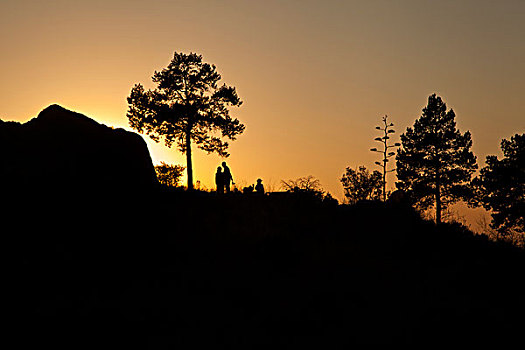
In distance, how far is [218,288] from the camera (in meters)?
13.0

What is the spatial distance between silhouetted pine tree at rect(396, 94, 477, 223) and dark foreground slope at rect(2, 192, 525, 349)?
27.6 meters

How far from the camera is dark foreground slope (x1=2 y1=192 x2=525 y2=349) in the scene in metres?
10.5

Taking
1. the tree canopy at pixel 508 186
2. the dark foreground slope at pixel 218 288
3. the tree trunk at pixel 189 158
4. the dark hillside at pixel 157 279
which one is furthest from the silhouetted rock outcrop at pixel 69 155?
the tree canopy at pixel 508 186

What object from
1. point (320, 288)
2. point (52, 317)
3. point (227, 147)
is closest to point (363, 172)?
point (227, 147)

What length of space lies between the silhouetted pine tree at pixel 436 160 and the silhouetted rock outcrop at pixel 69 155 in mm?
35531

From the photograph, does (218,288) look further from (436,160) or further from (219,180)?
(436,160)

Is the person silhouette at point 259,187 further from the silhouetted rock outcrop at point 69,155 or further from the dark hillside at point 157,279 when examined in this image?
the silhouetted rock outcrop at point 69,155

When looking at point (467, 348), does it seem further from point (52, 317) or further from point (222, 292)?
point (52, 317)

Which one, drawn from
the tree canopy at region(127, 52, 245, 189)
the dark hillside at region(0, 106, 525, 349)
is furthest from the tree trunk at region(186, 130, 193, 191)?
the dark hillside at region(0, 106, 525, 349)

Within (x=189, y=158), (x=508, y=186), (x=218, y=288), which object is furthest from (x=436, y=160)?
(x=218, y=288)

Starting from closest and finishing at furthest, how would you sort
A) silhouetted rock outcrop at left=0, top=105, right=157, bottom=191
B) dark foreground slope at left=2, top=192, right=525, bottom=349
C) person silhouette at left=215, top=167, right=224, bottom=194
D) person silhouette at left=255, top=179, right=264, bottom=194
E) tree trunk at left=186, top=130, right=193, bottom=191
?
dark foreground slope at left=2, top=192, right=525, bottom=349, silhouetted rock outcrop at left=0, top=105, right=157, bottom=191, person silhouette at left=255, top=179, right=264, bottom=194, person silhouette at left=215, top=167, right=224, bottom=194, tree trunk at left=186, top=130, right=193, bottom=191

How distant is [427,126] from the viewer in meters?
46.1

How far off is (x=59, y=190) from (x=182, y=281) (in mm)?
3784

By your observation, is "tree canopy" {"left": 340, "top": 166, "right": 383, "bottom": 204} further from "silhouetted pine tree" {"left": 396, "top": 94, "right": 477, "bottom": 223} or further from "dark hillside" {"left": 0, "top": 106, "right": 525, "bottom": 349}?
"dark hillside" {"left": 0, "top": 106, "right": 525, "bottom": 349}
